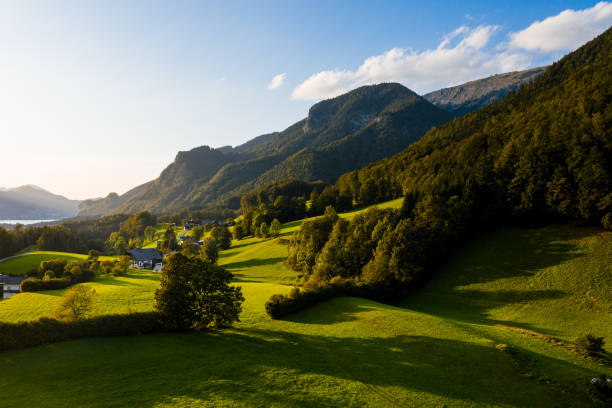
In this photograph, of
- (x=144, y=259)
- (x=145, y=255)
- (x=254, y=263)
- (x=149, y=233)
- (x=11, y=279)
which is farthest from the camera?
(x=149, y=233)

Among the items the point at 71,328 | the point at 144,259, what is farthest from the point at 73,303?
the point at 144,259

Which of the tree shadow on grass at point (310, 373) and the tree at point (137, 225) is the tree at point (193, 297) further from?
the tree at point (137, 225)

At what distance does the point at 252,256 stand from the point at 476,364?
64.4 meters

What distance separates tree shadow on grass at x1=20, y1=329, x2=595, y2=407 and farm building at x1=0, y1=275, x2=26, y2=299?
175 feet

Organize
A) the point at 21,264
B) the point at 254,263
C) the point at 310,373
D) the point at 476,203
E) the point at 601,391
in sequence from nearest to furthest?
the point at 601,391, the point at 310,373, the point at 476,203, the point at 254,263, the point at 21,264

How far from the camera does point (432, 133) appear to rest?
128625 mm

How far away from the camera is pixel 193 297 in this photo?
27.3 m

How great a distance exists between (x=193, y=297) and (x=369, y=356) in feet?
55.2

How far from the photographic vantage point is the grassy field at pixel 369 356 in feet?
52.7

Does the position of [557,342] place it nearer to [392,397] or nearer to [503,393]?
[503,393]

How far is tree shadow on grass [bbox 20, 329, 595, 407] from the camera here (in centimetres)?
1583

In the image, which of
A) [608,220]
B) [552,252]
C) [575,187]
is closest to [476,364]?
[552,252]

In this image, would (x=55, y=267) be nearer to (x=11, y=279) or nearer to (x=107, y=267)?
(x=11, y=279)

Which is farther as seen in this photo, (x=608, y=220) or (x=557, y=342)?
(x=608, y=220)
